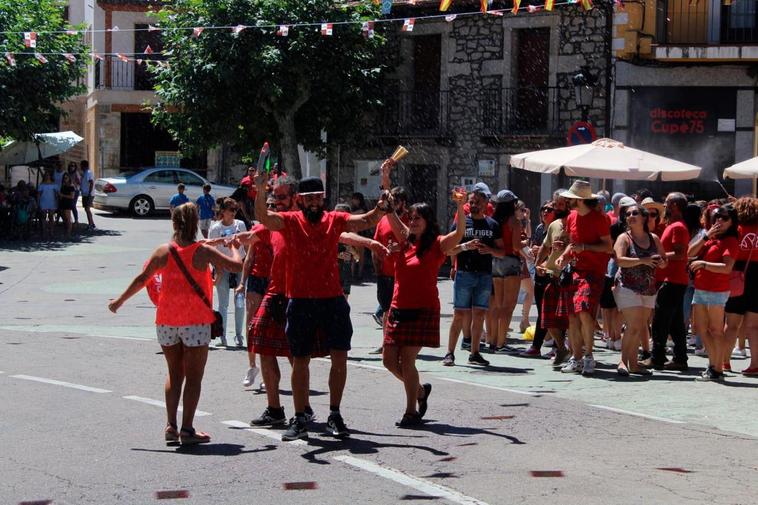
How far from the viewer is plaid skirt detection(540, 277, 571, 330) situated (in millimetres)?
11984

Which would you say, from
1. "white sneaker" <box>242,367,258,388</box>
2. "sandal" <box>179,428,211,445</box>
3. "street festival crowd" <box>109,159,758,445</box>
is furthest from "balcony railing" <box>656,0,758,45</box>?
"sandal" <box>179,428,211,445</box>

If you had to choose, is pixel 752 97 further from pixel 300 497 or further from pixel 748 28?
pixel 300 497

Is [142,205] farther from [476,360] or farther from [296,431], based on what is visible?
[296,431]

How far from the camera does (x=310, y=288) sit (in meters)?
8.23

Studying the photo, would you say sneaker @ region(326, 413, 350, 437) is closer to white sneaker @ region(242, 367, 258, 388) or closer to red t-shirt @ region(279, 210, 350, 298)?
red t-shirt @ region(279, 210, 350, 298)

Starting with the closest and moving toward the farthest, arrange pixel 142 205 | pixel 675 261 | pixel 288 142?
1. pixel 675 261
2. pixel 288 142
3. pixel 142 205

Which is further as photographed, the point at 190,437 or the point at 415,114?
the point at 415,114

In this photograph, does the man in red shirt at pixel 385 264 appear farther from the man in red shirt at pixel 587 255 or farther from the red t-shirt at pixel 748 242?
the red t-shirt at pixel 748 242

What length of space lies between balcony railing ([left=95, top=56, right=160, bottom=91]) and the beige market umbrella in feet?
97.1

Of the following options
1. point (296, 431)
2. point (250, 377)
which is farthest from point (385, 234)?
point (296, 431)

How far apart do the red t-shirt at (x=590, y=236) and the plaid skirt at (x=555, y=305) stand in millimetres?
555

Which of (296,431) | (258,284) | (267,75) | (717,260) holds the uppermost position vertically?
(267,75)

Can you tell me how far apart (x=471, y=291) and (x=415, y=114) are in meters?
18.2

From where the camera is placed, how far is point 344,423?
875 cm
